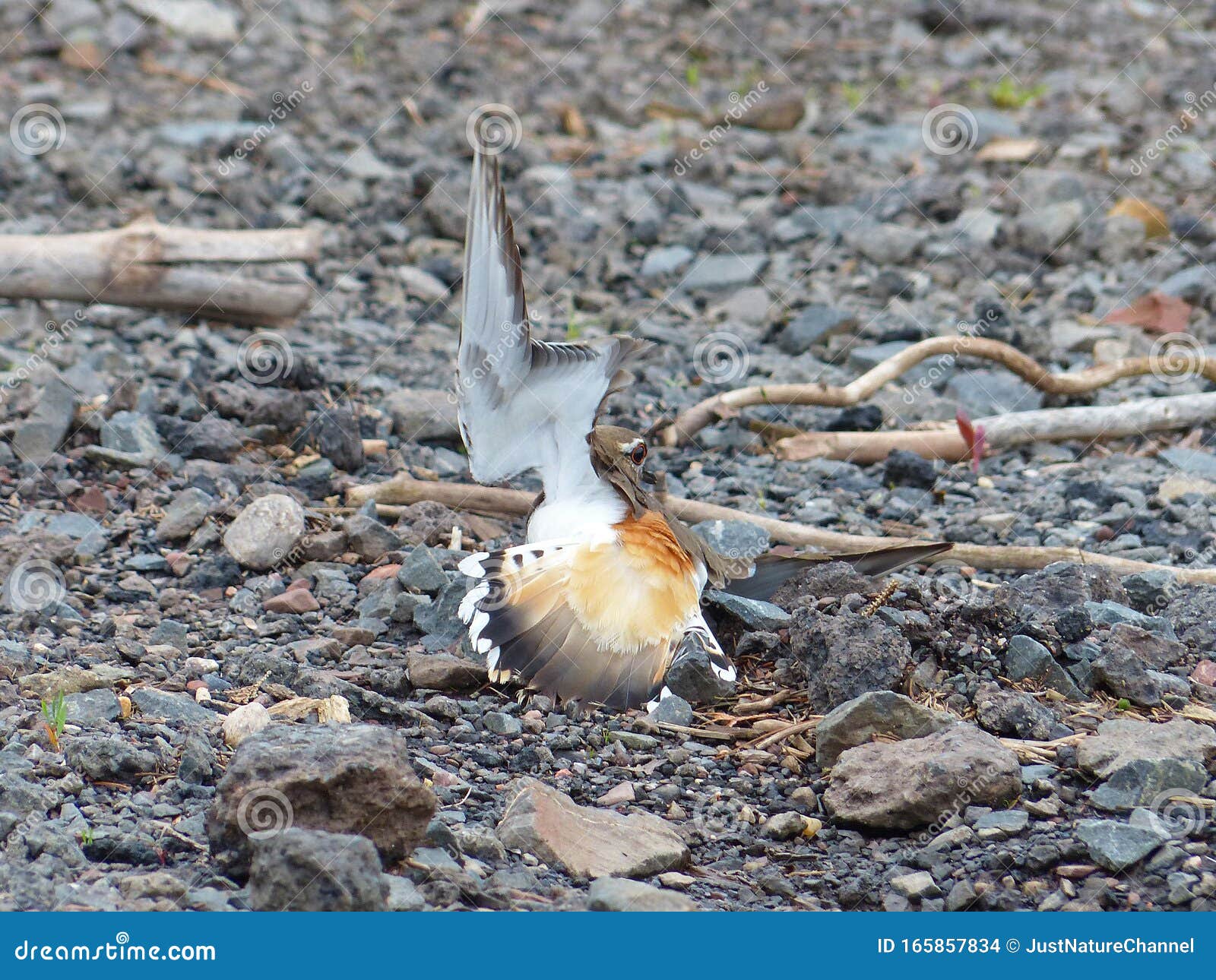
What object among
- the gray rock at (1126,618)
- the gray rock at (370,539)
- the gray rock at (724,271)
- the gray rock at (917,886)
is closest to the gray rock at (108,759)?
the gray rock at (370,539)

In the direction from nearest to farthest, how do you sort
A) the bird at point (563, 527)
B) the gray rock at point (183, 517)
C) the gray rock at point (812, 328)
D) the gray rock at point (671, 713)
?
the bird at point (563, 527) < the gray rock at point (671, 713) < the gray rock at point (183, 517) < the gray rock at point (812, 328)

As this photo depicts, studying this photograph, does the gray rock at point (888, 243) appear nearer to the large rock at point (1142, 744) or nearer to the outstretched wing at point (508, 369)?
the outstretched wing at point (508, 369)

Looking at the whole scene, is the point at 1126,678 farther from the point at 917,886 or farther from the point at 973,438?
the point at 973,438

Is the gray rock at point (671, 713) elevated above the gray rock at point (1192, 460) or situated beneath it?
situated beneath

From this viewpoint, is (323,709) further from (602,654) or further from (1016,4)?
(1016,4)

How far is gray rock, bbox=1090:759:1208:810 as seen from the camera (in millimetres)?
3311

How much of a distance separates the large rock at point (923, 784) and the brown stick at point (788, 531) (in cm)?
122

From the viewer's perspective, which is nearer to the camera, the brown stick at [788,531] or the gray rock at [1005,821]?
the gray rock at [1005,821]

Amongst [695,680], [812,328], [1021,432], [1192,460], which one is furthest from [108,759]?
[812,328]

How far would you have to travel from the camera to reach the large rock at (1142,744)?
134 inches

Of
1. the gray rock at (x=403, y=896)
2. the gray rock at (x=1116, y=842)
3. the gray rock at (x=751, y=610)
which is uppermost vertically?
the gray rock at (x=1116, y=842)

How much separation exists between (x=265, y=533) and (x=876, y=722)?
218cm

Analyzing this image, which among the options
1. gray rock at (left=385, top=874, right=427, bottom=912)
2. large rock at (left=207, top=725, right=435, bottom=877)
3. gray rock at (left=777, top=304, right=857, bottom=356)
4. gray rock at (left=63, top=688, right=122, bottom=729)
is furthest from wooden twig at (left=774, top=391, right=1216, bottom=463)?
gray rock at (left=385, top=874, right=427, bottom=912)

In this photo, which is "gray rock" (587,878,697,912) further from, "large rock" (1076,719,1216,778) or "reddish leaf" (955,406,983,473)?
"reddish leaf" (955,406,983,473)
